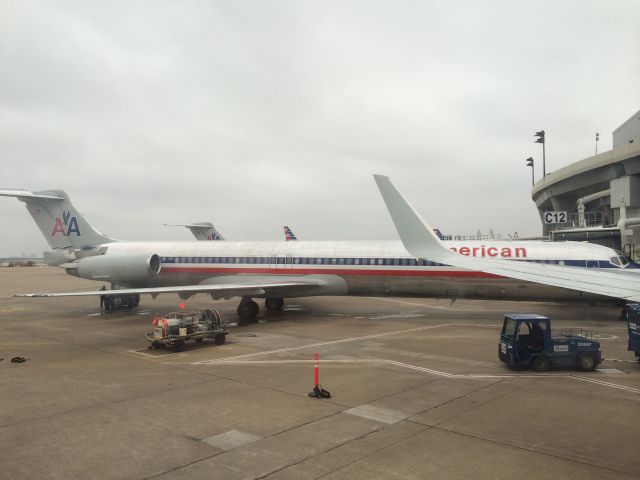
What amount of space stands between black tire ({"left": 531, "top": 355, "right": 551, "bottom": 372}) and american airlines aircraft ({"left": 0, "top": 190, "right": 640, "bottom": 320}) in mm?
5889

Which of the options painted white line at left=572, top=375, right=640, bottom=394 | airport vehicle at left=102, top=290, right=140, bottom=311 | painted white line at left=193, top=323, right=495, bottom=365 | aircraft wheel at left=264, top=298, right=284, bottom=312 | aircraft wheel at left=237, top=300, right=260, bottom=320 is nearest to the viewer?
painted white line at left=572, top=375, right=640, bottom=394

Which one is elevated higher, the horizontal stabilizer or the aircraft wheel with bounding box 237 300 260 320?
the horizontal stabilizer

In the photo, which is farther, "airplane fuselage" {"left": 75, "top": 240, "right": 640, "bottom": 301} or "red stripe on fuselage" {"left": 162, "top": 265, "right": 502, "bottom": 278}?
"red stripe on fuselage" {"left": 162, "top": 265, "right": 502, "bottom": 278}

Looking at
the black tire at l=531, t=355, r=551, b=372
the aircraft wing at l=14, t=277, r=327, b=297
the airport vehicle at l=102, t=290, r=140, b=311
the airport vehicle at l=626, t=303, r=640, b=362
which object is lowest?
the black tire at l=531, t=355, r=551, b=372

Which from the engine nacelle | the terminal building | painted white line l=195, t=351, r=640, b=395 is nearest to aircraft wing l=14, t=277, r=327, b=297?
the engine nacelle

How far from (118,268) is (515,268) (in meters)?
21.6

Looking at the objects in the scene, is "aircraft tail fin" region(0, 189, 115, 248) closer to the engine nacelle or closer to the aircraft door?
the engine nacelle

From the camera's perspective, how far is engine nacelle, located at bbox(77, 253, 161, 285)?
924 inches

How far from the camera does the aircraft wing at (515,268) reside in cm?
493

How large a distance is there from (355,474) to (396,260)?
50.6 feet

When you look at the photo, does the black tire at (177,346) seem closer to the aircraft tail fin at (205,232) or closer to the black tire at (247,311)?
the black tire at (247,311)

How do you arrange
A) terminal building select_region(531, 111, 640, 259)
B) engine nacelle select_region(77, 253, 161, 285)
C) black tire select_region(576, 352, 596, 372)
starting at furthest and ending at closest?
1. terminal building select_region(531, 111, 640, 259)
2. engine nacelle select_region(77, 253, 161, 285)
3. black tire select_region(576, 352, 596, 372)

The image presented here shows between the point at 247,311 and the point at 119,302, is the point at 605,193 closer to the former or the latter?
the point at 247,311

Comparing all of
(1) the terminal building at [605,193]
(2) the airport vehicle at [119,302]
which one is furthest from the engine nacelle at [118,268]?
(1) the terminal building at [605,193]
